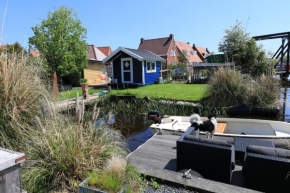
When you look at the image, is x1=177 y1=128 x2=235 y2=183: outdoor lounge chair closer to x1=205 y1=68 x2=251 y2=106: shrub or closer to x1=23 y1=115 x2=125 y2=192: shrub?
x1=23 y1=115 x2=125 y2=192: shrub

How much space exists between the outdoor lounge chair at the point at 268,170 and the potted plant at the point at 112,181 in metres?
1.46

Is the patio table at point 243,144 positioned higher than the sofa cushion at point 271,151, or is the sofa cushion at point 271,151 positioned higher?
the sofa cushion at point 271,151

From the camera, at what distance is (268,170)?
2.47 m

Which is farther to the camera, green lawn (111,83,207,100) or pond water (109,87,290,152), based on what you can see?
green lawn (111,83,207,100)

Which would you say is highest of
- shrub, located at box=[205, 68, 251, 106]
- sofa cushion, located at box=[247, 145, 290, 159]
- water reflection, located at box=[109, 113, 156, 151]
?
shrub, located at box=[205, 68, 251, 106]

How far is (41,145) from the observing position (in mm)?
2518

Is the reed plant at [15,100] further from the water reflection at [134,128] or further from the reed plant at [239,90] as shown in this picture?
the reed plant at [239,90]

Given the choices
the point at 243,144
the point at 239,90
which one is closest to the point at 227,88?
the point at 239,90

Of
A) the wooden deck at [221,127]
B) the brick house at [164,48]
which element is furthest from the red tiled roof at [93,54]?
the wooden deck at [221,127]

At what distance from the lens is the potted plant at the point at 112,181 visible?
2186 mm

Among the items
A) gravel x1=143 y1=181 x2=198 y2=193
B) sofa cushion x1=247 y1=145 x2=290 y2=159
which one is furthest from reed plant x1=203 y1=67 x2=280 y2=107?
gravel x1=143 y1=181 x2=198 y2=193

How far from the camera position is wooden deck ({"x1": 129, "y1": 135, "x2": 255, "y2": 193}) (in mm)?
2445

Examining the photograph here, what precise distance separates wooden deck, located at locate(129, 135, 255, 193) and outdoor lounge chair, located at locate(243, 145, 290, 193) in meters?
0.31

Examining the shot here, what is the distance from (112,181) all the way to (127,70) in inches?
622
